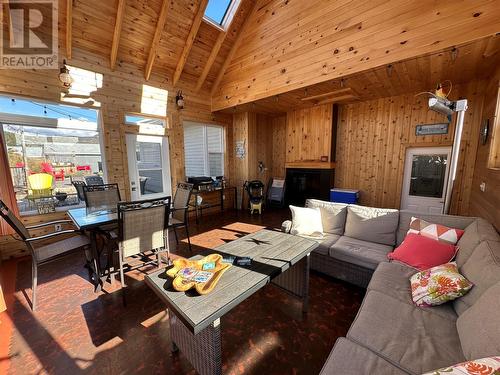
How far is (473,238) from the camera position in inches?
64.1

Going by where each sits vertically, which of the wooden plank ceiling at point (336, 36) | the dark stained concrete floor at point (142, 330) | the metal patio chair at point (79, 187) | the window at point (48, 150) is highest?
the wooden plank ceiling at point (336, 36)

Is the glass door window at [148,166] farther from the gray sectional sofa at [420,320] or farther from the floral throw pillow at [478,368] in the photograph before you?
the floral throw pillow at [478,368]

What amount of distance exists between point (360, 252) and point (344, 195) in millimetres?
2742

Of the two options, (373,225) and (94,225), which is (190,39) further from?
(373,225)

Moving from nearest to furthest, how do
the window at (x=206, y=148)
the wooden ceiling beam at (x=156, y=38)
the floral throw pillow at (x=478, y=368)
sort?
the floral throw pillow at (x=478, y=368) < the wooden ceiling beam at (x=156, y=38) < the window at (x=206, y=148)

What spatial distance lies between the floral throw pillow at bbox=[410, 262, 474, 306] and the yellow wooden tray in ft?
4.46

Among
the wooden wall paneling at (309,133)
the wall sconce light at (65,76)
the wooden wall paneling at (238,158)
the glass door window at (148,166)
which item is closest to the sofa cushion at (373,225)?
the wooden wall paneling at (309,133)

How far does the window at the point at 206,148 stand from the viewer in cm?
581

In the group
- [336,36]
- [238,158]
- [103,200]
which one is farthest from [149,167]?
[336,36]

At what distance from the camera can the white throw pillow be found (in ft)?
8.77

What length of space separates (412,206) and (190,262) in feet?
15.5

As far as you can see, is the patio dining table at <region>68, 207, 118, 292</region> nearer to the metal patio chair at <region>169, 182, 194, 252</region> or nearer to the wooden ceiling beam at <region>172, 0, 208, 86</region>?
the metal patio chair at <region>169, 182, 194, 252</region>

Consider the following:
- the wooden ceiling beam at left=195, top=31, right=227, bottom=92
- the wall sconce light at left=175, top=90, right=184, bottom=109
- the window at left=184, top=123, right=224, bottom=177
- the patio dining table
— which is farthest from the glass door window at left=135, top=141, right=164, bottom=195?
the patio dining table

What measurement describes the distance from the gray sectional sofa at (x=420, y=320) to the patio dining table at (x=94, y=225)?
2.37 meters
